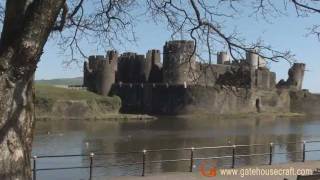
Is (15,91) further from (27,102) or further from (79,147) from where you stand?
(79,147)

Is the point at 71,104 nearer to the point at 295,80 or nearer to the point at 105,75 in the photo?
the point at 105,75

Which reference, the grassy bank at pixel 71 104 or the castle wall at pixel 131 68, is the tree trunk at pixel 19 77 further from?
the castle wall at pixel 131 68

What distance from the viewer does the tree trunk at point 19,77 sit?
5648mm

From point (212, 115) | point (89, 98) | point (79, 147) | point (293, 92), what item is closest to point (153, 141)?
point (79, 147)

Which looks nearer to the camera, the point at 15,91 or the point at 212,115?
the point at 15,91

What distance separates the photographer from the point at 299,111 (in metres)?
90.1

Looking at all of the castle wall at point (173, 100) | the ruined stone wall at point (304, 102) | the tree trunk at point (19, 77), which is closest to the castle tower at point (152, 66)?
the castle wall at point (173, 100)

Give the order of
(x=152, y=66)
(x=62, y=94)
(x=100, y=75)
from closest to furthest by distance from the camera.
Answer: (x=62, y=94) < (x=100, y=75) < (x=152, y=66)

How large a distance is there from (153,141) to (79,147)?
6384 millimetres

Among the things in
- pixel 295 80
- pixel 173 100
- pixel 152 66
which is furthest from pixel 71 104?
pixel 295 80

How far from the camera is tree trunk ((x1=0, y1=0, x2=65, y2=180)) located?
5648mm

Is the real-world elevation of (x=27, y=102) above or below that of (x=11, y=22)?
below

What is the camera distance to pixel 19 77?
5.71m

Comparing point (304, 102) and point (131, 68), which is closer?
point (131, 68)
